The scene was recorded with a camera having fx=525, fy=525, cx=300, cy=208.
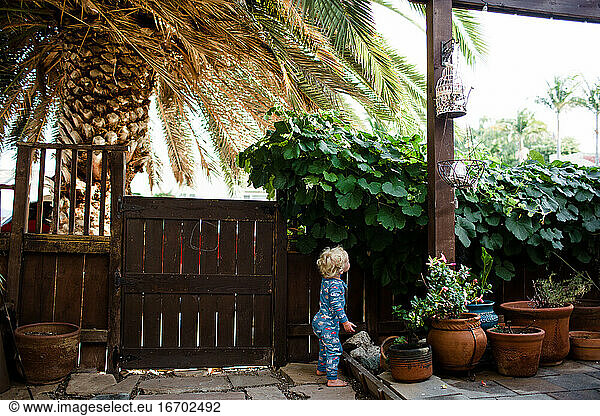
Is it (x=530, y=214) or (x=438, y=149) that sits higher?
(x=438, y=149)

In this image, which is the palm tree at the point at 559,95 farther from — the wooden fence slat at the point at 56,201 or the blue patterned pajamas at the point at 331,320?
the wooden fence slat at the point at 56,201

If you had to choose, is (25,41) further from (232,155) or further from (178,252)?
(178,252)

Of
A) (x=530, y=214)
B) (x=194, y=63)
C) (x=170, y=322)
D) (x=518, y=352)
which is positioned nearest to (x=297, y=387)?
(x=170, y=322)

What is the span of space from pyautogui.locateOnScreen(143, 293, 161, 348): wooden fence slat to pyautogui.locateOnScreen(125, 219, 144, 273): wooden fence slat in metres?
0.26

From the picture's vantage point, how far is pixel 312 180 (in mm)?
3939

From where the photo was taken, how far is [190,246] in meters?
4.37

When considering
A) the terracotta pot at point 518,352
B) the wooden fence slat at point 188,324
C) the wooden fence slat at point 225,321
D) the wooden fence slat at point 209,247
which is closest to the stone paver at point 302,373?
the wooden fence slat at point 225,321

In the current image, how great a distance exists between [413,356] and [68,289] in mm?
2706

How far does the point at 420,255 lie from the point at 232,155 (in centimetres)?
337

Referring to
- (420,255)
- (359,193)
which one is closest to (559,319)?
(420,255)

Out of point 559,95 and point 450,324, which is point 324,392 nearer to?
point 450,324

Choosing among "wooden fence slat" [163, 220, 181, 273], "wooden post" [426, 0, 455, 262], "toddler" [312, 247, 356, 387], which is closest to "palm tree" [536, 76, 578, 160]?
"wooden post" [426, 0, 455, 262]

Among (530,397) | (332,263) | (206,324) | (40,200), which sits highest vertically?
(40,200)

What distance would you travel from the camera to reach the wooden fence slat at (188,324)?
4297 millimetres
